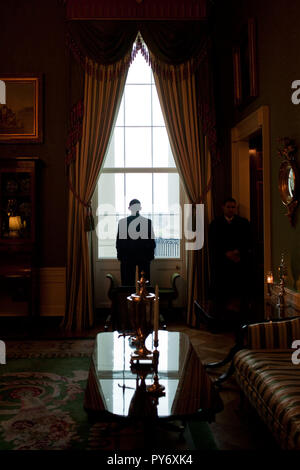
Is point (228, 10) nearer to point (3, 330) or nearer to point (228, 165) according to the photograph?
point (228, 165)

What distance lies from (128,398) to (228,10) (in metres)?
4.41

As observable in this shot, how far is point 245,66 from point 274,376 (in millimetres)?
3184

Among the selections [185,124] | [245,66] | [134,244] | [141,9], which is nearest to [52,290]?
[134,244]

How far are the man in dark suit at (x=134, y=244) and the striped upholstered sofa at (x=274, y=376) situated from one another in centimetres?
221

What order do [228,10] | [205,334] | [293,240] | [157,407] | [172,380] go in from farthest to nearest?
[228,10]
[205,334]
[293,240]
[172,380]
[157,407]

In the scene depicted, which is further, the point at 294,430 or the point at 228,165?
the point at 228,165

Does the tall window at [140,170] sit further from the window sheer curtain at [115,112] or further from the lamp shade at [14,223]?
the lamp shade at [14,223]

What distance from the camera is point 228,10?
4.62 m

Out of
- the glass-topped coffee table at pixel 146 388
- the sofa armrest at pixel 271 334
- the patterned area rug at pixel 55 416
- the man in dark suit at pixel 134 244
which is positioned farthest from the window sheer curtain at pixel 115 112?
the glass-topped coffee table at pixel 146 388

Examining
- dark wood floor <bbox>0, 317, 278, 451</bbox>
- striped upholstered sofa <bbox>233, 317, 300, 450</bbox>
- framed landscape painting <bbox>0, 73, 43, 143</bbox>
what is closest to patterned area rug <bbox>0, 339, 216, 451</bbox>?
dark wood floor <bbox>0, 317, 278, 451</bbox>

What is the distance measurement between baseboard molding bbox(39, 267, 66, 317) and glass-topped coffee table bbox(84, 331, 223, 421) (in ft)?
8.70

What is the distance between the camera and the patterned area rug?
2047 millimetres

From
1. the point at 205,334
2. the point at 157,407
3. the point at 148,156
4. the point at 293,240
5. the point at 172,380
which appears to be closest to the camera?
the point at 157,407
